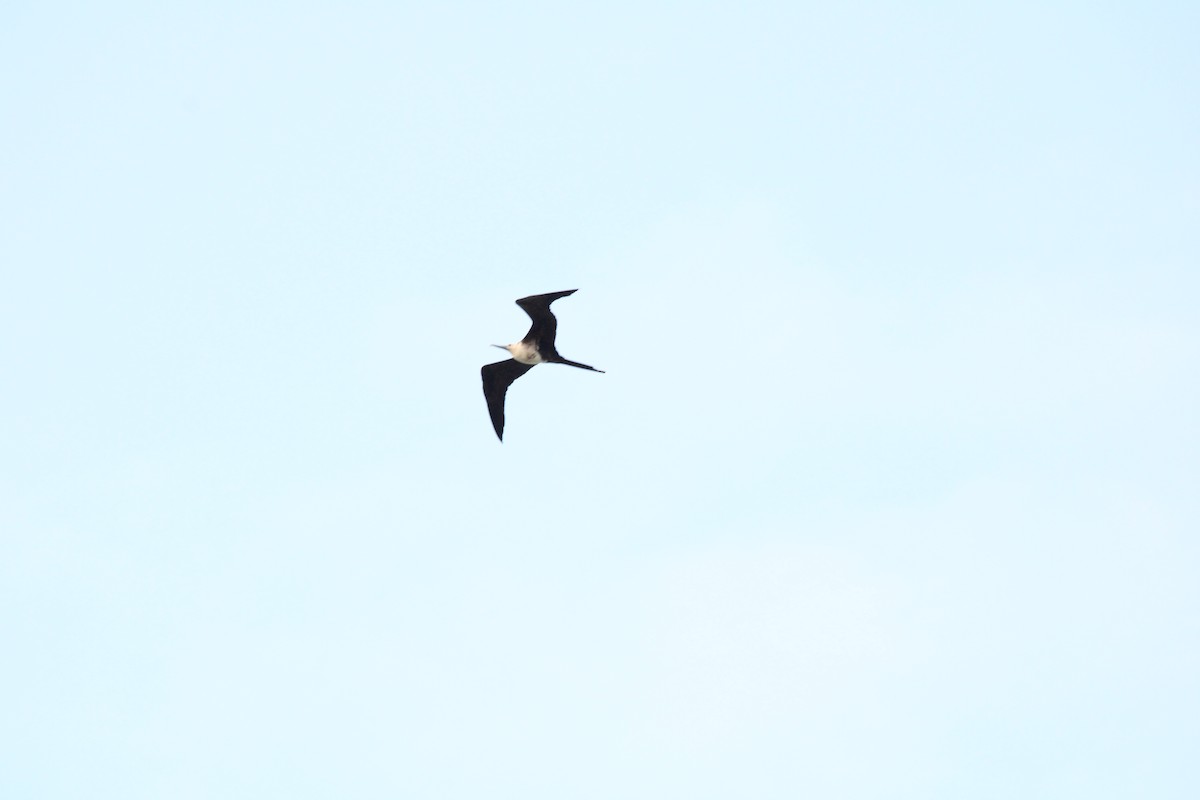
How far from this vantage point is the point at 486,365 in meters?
37.2

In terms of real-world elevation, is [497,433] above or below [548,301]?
below

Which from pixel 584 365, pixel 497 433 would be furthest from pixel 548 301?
pixel 497 433

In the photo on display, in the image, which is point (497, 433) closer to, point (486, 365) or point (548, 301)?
point (486, 365)

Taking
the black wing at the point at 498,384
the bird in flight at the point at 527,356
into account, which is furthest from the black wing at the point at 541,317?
the black wing at the point at 498,384

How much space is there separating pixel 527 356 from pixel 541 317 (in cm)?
222

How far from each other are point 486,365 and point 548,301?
5078 mm

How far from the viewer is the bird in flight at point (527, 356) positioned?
3309 centimetres

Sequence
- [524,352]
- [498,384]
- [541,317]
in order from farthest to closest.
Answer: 1. [498,384]
2. [524,352]
3. [541,317]

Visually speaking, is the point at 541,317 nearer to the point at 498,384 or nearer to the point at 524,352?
the point at 524,352

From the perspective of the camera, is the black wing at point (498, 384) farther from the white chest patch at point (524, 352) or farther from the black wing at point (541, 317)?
the black wing at point (541, 317)

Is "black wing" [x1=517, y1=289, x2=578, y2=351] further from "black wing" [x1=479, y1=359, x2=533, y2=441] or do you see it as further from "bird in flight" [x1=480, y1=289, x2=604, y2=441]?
"black wing" [x1=479, y1=359, x2=533, y2=441]

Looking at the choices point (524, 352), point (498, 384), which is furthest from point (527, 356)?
point (498, 384)

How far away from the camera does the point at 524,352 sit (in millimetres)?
35750

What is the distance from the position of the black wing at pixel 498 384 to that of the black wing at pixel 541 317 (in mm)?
1767
